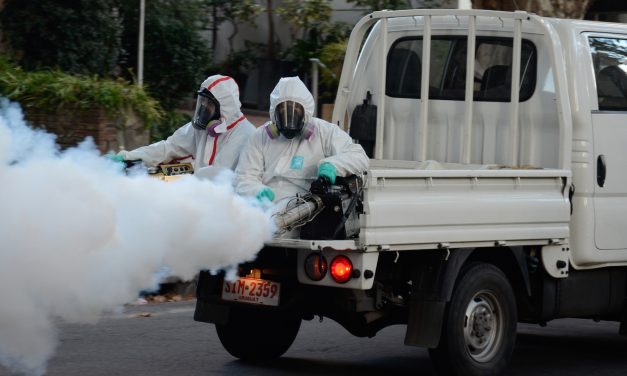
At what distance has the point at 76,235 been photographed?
5.37 meters

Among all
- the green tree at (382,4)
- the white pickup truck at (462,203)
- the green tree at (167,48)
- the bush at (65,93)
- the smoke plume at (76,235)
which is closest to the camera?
the smoke plume at (76,235)

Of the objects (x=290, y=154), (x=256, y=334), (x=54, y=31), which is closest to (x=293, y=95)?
(x=290, y=154)

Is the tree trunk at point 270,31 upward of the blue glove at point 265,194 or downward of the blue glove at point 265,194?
upward

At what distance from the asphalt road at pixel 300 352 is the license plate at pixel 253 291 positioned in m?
0.74

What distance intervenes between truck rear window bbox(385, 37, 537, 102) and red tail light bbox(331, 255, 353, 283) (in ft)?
7.65

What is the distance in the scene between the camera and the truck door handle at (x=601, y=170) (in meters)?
8.13

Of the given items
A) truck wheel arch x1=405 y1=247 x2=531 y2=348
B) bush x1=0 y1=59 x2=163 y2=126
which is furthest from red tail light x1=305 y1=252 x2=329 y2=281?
bush x1=0 y1=59 x2=163 y2=126

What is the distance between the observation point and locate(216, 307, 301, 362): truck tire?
8086 millimetres

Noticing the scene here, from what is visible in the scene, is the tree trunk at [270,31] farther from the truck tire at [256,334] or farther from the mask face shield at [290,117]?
the mask face shield at [290,117]

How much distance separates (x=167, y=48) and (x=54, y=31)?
91.2 inches

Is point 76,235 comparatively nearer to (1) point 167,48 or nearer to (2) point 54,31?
(2) point 54,31

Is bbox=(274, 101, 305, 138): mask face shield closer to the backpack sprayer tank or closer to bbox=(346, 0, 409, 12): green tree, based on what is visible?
the backpack sprayer tank

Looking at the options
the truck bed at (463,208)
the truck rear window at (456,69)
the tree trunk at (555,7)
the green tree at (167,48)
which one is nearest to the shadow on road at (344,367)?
the truck bed at (463,208)

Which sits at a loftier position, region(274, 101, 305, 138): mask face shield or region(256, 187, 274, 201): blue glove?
region(274, 101, 305, 138): mask face shield
